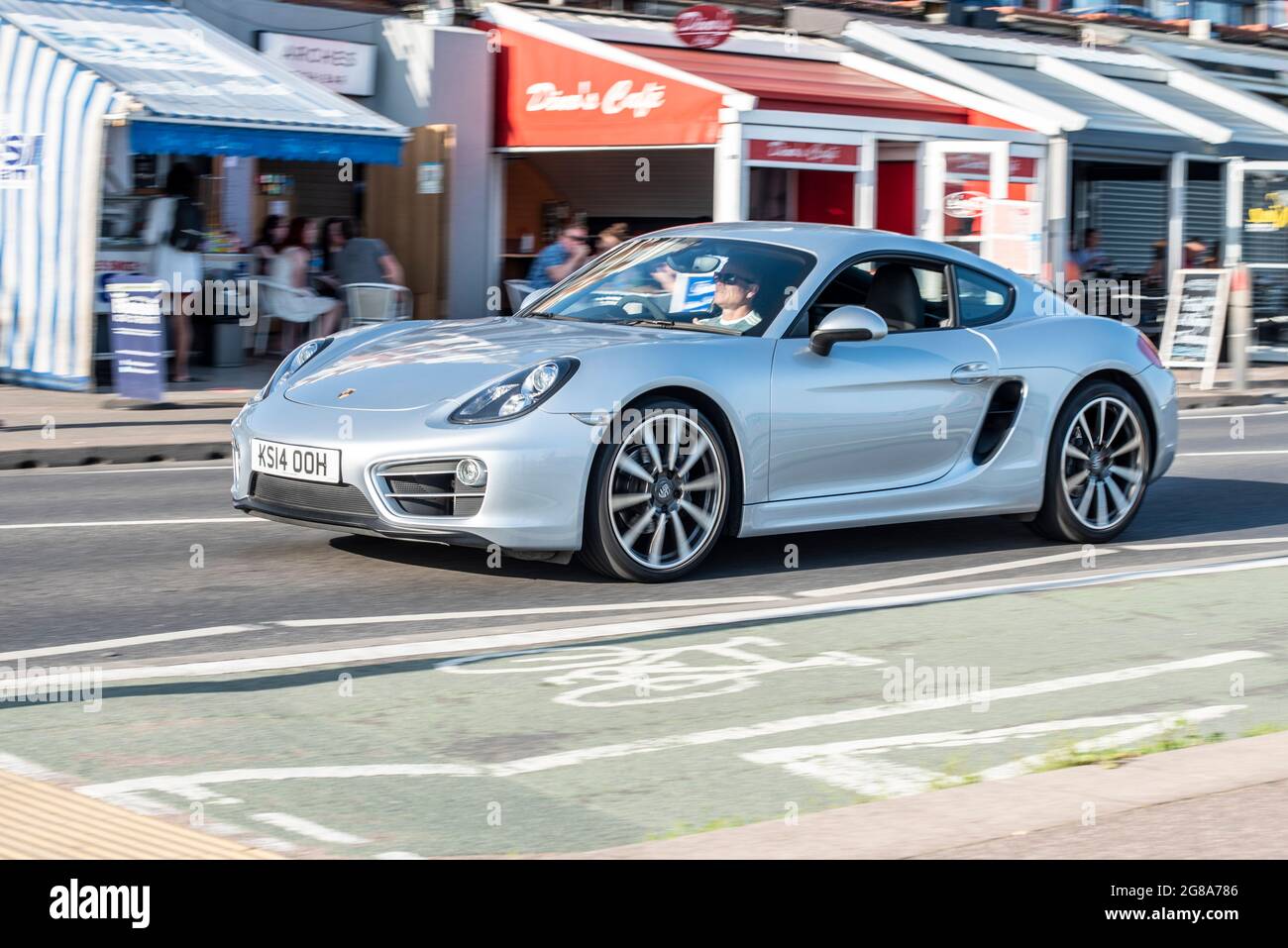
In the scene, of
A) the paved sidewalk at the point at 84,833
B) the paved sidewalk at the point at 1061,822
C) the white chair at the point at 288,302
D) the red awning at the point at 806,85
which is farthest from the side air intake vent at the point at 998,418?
the red awning at the point at 806,85

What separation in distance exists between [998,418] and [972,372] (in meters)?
0.30

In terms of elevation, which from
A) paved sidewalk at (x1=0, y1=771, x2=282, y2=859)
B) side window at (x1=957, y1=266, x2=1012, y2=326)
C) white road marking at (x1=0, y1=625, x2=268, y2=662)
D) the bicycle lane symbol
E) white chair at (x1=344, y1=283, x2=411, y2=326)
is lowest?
white road marking at (x1=0, y1=625, x2=268, y2=662)

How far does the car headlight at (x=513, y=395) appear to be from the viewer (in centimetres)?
730

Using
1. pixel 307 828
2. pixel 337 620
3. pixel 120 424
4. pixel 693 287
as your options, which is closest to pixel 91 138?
pixel 120 424

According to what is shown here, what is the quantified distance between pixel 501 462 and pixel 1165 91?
23.8 metres

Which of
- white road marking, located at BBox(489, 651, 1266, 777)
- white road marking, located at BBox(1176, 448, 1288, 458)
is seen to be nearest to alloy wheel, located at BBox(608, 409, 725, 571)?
white road marking, located at BBox(489, 651, 1266, 777)

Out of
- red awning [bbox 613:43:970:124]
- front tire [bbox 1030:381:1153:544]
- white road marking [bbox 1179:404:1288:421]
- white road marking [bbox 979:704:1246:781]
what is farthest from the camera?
red awning [bbox 613:43:970:124]

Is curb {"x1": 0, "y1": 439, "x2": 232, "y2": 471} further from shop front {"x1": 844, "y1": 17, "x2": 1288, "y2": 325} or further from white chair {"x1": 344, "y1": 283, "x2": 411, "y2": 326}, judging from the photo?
shop front {"x1": 844, "y1": 17, "x2": 1288, "y2": 325}

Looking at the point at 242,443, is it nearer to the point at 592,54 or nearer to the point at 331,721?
the point at 331,721

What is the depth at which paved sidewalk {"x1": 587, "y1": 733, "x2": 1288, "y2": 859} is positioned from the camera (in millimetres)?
3881

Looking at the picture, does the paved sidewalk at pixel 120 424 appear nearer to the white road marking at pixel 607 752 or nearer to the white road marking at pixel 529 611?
the white road marking at pixel 529 611

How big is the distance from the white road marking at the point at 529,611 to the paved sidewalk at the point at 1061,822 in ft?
8.94

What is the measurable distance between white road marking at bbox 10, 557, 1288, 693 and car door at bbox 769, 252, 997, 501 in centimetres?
74
